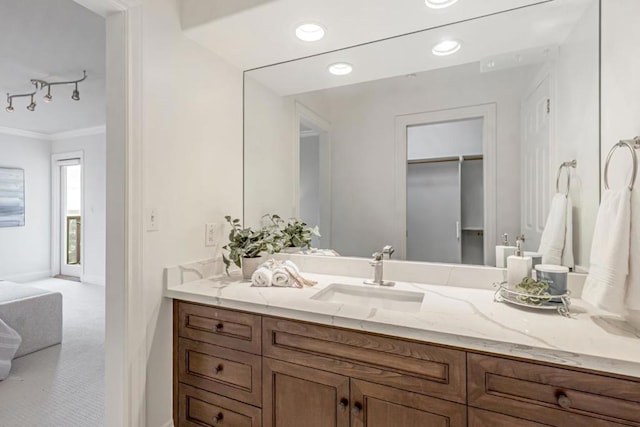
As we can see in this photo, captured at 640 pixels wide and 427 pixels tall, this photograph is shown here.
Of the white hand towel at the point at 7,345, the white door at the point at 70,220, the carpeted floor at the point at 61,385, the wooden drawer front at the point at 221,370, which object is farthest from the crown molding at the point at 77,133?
A: the wooden drawer front at the point at 221,370

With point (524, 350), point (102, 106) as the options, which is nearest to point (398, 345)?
point (524, 350)

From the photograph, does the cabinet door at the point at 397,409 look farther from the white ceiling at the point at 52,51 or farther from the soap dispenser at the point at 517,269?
the white ceiling at the point at 52,51

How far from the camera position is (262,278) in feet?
5.22

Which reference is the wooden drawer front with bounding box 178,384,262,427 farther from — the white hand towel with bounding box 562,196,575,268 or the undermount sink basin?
the white hand towel with bounding box 562,196,575,268

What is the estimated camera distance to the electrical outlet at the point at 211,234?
1798 millimetres

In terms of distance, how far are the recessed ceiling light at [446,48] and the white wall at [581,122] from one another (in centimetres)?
46

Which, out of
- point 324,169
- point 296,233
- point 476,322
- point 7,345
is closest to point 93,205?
point 7,345

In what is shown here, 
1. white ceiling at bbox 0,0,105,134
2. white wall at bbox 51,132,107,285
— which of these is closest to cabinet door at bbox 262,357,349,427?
white ceiling at bbox 0,0,105,134

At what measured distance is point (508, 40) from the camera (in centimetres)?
152

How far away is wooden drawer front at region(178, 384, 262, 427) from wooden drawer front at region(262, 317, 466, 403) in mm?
304

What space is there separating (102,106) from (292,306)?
13.9 feet

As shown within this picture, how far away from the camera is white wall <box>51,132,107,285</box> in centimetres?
504

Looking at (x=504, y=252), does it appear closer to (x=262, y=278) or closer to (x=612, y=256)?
(x=612, y=256)

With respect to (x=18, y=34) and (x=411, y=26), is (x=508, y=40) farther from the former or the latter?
(x=18, y=34)
